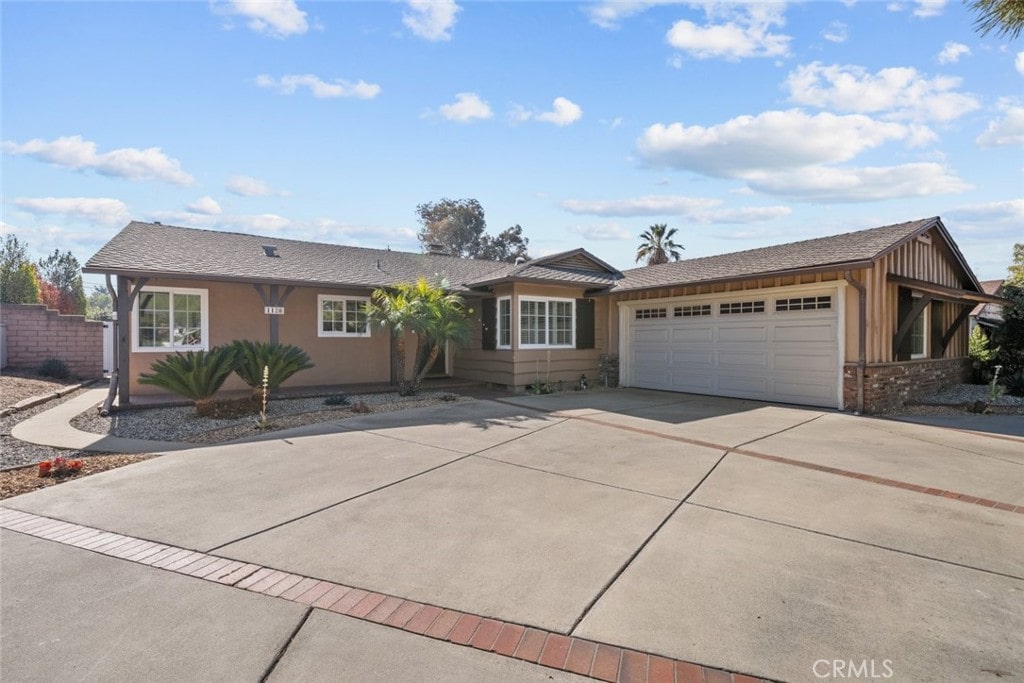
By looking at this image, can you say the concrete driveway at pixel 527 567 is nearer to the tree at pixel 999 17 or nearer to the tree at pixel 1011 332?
the tree at pixel 999 17

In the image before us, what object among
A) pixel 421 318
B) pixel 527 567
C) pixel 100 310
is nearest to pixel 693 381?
pixel 421 318

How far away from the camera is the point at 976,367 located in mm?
15211

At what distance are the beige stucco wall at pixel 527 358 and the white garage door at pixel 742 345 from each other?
973 mm

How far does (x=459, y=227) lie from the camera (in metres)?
40.3

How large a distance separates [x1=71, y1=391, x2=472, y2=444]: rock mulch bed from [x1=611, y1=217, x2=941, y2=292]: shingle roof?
23.1 feet

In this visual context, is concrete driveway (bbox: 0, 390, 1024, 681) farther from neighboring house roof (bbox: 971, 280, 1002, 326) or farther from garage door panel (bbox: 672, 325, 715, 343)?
neighboring house roof (bbox: 971, 280, 1002, 326)

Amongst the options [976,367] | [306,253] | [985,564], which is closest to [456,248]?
[306,253]

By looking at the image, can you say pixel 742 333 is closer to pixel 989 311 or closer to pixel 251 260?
pixel 251 260

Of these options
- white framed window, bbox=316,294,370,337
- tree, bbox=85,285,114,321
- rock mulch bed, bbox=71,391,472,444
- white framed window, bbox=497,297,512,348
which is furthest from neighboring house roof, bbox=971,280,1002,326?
tree, bbox=85,285,114,321

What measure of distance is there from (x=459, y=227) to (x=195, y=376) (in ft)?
108

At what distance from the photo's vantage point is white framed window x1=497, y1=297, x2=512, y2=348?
13391mm

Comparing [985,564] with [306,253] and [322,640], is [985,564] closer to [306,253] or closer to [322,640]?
[322,640]

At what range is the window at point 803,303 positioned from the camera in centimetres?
1077

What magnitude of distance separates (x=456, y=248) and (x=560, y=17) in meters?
31.0
